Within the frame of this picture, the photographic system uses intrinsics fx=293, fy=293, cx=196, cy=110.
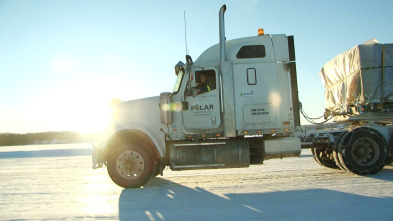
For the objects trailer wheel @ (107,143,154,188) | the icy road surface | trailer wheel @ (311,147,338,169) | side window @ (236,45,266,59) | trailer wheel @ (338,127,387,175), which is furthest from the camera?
trailer wheel @ (311,147,338,169)

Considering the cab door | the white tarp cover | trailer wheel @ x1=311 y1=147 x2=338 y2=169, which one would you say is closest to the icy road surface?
trailer wheel @ x1=311 y1=147 x2=338 y2=169

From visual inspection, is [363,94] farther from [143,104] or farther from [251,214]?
[143,104]

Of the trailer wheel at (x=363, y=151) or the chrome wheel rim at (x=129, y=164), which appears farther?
the trailer wheel at (x=363, y=151)

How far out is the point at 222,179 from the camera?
25.6 ft

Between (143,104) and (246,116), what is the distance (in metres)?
2.57

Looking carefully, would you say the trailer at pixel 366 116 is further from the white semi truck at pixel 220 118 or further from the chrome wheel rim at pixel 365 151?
the white semi truck at pixel 220 118

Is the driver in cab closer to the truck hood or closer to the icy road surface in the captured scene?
the truck hood

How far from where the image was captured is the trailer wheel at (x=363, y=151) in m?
7.58

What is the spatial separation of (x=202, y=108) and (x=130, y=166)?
221 cm

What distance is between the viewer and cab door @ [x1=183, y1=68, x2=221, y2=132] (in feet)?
23.3

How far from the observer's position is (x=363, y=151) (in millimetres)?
7738

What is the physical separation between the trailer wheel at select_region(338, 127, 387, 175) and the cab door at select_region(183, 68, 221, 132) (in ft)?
11.4

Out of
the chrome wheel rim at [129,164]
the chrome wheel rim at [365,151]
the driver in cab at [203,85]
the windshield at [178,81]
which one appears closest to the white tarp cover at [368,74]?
the chrome wheel rim at [365,151]

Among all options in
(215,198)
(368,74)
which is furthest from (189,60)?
(368,74)
